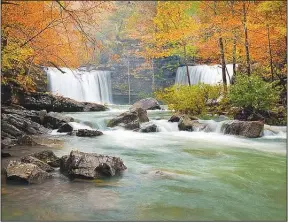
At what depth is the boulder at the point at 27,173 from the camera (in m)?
4.36

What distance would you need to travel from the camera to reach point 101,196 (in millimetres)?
3988

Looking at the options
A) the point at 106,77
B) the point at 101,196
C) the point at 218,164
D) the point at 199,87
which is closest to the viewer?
the point at 101,196

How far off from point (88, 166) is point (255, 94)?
5.68 metres

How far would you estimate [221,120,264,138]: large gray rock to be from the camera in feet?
26.7

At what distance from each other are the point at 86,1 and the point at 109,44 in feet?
7.01

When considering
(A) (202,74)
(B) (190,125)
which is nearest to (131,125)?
(B) (190,125)

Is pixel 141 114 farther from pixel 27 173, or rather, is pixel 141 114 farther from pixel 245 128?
pixel 27 173

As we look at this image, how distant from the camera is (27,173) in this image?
4410 millimetres

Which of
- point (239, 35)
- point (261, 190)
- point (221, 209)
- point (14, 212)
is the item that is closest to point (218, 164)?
point (261, 190)

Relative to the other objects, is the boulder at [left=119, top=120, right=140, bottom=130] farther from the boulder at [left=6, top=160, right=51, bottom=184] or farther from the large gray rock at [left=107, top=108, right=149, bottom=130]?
the boulder at [left=6, top=160, right=51, bottom=184]

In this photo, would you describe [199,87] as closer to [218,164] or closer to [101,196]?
[218,164]

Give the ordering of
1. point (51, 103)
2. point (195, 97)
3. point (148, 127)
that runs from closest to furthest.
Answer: point (148, 127)
point (195, 97)
point (51, 103)

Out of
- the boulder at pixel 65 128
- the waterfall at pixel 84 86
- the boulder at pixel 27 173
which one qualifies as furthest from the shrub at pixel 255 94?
the waterfall at pixel 84 86

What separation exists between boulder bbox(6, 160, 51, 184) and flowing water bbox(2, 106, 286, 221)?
0.44ft
